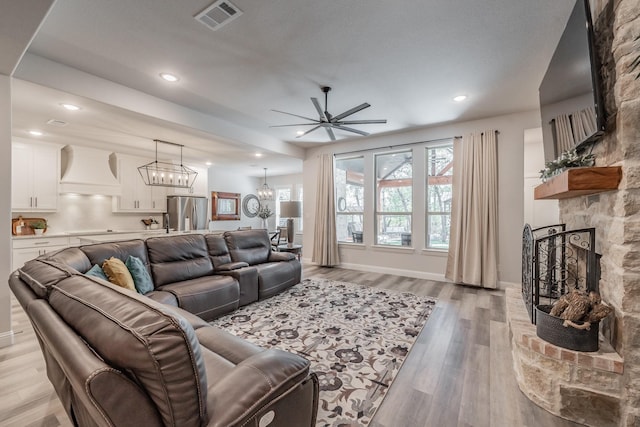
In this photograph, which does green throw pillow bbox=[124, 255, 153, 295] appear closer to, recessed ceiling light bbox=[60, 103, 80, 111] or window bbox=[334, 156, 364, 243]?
recessed ceiling light bbox=[60, 103, 80, 111]

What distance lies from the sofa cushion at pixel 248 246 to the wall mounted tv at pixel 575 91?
12.4 ft

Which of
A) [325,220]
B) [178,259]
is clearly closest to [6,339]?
[178,259]

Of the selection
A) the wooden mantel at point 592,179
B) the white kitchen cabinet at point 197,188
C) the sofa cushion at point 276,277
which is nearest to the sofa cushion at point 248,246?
the sofa cushion at point 276,277

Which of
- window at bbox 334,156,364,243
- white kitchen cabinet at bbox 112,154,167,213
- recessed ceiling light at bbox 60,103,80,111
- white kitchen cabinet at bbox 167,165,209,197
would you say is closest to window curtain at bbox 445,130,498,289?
window at bbox 334,156,364,243

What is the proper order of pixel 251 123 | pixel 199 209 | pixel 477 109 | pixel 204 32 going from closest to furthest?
1. pixel 204 32
2. pixel 477 109
3. pixel 251 123
4. pixel 199 209

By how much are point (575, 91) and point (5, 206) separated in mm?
4814

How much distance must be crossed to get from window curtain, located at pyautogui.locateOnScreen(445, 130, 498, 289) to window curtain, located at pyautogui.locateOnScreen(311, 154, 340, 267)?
89.9 inches

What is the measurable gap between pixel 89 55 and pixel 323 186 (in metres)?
4.17

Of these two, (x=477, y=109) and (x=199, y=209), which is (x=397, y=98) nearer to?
(x=477, y=109)

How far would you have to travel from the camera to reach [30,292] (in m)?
1.41

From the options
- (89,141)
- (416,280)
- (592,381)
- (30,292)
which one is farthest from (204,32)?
(416,280)

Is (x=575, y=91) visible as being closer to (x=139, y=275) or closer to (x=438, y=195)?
(x=438, y=195)

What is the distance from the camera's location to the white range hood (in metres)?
5.05

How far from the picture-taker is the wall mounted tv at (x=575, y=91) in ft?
5.64
